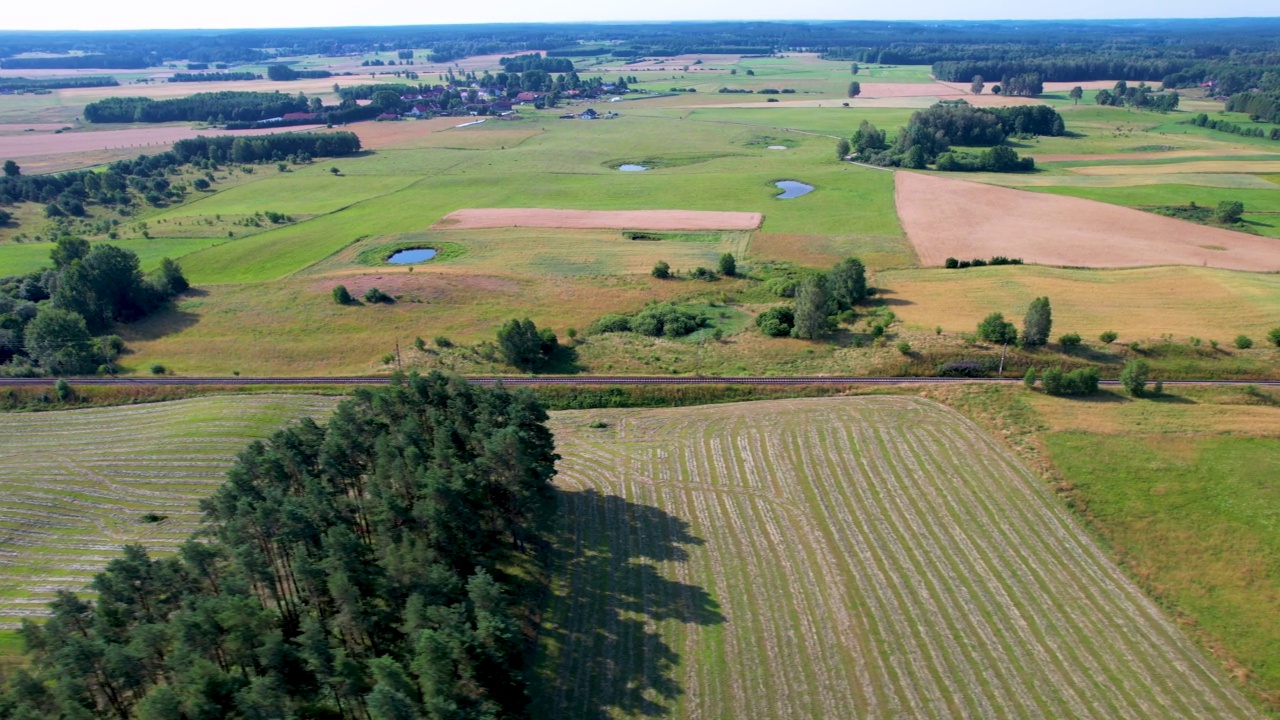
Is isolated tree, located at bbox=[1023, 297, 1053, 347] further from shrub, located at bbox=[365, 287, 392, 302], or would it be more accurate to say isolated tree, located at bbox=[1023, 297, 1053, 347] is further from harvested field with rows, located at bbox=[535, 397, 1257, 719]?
shrub, located at bbox=[365, 287, 392, 302]

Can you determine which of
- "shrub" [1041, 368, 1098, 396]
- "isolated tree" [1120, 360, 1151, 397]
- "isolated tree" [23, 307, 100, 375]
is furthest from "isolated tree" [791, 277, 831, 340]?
"isolated tree" [23, 307, 100, 375]

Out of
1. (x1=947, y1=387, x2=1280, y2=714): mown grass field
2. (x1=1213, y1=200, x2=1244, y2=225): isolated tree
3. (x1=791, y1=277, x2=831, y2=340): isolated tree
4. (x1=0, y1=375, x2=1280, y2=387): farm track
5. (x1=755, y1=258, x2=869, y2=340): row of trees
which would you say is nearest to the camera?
(x1=947, y1=387, x2=1280, y2=714): mown grass field

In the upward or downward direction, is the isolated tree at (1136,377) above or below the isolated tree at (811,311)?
below

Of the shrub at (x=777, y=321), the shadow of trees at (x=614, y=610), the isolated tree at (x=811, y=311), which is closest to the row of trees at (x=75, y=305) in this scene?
the shadow of trees at (x=614, y=610)

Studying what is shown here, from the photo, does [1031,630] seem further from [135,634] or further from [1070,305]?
[1070,305]

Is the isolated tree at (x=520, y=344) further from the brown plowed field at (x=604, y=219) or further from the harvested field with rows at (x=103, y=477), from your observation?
the brown plowed field at (x=604, y=219)

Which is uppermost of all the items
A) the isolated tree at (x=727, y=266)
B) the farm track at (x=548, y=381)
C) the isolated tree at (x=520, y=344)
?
the isolated tree at (x=727, y=266)
